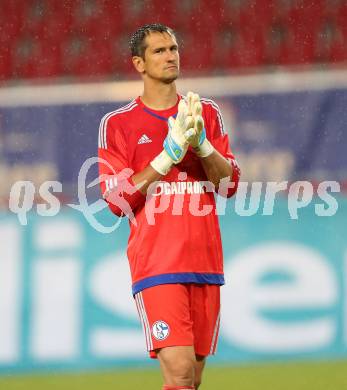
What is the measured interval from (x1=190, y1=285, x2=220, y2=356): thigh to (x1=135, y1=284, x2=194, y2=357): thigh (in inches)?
1.4

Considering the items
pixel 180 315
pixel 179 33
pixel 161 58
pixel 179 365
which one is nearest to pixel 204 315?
pixel 180 315

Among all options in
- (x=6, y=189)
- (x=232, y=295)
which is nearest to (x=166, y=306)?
(x=232, y=295)

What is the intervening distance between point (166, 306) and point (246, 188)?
66.1 inches

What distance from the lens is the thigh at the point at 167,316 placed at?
346 centimetres

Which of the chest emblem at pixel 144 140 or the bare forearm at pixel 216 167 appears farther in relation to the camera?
the chest emblem at pixel 144 140

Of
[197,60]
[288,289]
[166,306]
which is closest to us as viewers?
[166,306]

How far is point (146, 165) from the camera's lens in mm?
3600

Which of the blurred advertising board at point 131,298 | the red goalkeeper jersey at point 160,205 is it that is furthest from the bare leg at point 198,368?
the blurred advertising board at point 131,298

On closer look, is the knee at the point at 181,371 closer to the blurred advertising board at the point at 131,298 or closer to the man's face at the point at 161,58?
the man's face at the point at 161,58

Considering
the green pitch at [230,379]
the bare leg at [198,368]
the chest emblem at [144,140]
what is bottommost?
the green pitch at [230,379]

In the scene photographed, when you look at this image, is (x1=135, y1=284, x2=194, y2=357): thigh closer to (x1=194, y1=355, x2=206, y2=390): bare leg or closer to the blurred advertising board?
(x1=194, y1=355, x2=206, y2=390): bare leg

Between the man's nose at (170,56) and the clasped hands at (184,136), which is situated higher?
the man's nose at (170,56)

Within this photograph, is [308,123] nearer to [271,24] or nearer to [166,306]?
[271,24]

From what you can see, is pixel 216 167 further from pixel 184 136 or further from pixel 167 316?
pixel 167 316
